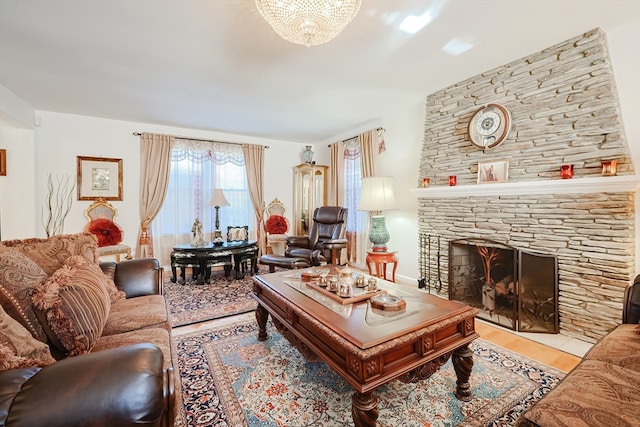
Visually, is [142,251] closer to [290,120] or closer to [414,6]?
[290,120]

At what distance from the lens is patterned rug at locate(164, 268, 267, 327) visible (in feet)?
8.97

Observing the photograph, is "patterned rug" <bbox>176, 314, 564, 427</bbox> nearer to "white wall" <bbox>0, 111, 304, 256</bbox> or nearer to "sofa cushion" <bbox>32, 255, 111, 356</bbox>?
"sofa cushion" <bbox>32, 255, 111, 356</bbox>

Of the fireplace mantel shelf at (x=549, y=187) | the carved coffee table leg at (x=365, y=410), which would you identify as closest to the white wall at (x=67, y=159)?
the fireplace mantel shelf at (x=549, y=187)

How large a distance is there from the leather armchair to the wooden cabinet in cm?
94

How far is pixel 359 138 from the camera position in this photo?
4.54m

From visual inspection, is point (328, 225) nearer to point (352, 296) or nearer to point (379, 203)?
point (379, 203)

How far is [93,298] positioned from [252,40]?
2119 millimetres

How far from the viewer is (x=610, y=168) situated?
6.61ft

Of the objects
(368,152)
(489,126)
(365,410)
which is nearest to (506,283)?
(489,126)

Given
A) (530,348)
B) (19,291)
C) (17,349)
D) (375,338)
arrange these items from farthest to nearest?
(530,348) → (375,338) → (19,291) → (17,349)

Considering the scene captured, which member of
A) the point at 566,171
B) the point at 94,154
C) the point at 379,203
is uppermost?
the point at 94,154

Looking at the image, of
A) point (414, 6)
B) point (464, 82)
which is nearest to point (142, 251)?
point (414, 6)

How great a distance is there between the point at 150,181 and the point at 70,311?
372cm

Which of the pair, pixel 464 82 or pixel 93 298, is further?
pixel 464 82
